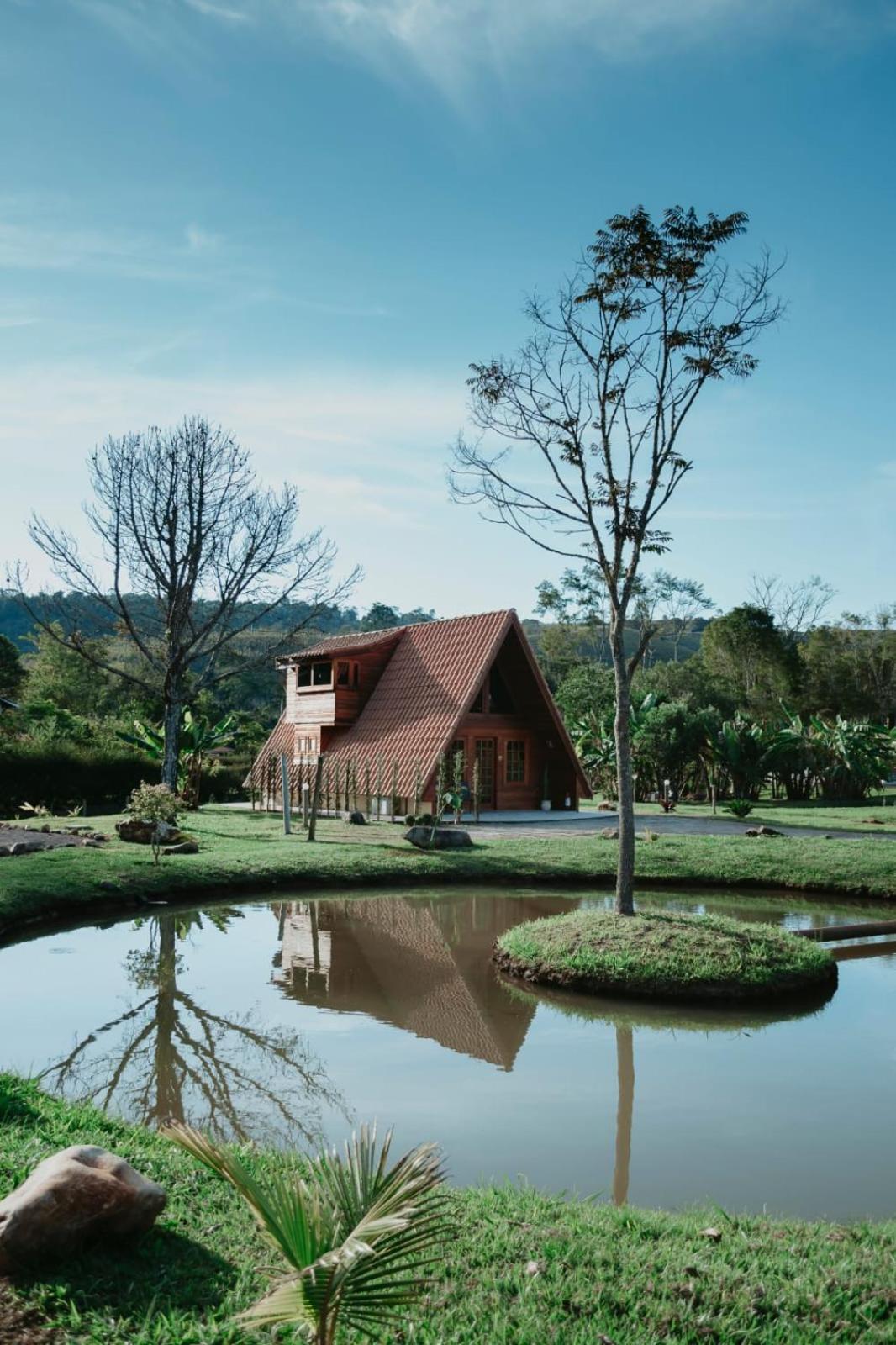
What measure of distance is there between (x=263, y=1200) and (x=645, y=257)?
9.91 metres

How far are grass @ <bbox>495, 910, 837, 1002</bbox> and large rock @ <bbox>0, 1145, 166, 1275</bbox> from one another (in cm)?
577

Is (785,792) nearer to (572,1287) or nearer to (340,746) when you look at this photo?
(340,746)

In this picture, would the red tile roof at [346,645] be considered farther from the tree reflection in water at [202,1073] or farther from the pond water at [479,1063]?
the tree reflection in water at [202,1073]

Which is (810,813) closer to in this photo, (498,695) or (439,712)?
(498,695)

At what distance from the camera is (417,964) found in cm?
1038

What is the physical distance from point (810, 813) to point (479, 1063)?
19.7 m

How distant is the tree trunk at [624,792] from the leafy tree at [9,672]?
32971 millimetres

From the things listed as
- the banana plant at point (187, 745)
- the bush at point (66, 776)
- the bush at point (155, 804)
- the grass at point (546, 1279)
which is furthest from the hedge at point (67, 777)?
the grass at point (546, 1279)

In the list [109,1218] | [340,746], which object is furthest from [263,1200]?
[340,746]

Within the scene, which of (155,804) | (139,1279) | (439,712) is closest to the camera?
(139,1279)

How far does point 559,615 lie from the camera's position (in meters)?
55.2

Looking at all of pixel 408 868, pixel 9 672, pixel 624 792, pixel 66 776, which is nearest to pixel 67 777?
pixel 66 776

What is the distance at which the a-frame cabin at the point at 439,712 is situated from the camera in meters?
22.6

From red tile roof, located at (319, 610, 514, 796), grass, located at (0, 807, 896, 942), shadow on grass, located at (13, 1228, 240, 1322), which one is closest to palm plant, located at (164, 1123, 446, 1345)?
shadow on grass, located at (13, 1228, 240, 1322)
